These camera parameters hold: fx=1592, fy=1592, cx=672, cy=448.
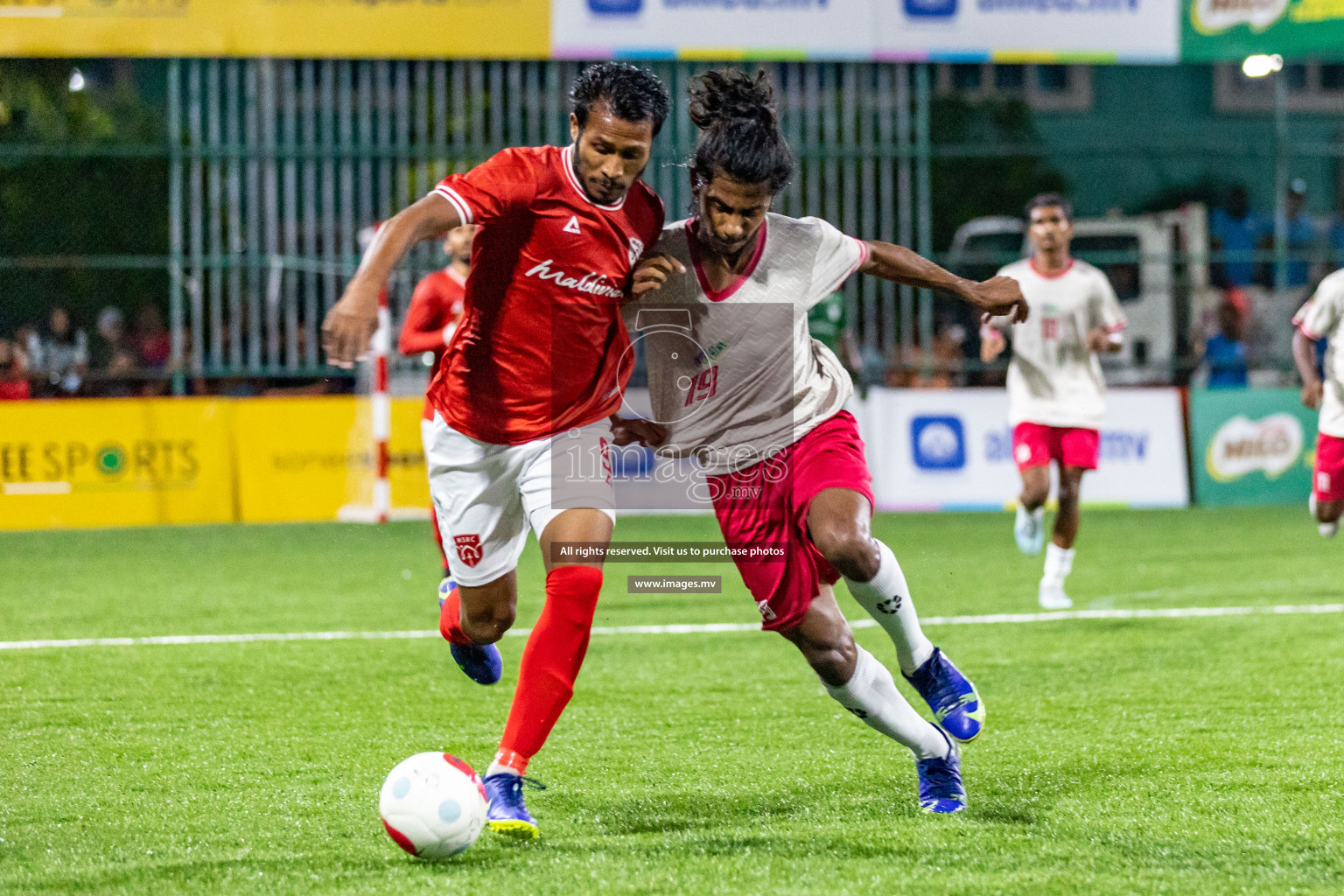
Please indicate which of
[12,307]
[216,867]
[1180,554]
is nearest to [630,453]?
[1180,554]

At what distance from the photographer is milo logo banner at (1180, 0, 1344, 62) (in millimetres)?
14914

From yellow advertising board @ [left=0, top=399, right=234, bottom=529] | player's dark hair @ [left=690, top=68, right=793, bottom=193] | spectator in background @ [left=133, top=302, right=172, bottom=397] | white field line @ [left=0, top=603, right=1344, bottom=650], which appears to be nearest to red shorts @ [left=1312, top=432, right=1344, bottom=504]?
white field line @ [left=0, top=603, right=1344, bottom=650]

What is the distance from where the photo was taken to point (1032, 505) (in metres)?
9.23

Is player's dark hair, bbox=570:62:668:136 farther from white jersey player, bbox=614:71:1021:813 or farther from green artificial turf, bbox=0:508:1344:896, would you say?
green artificial turf, bbox=0:508:1344:896

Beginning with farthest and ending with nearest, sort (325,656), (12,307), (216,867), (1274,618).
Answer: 1. (12,307)
2. (1274,618)
3. (325,656)
4. (216,867)

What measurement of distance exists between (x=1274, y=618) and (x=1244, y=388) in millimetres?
7141

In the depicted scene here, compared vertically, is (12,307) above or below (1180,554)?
above

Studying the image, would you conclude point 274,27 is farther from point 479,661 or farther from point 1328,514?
point 479,661

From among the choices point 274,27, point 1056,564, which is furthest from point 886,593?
point 274,27

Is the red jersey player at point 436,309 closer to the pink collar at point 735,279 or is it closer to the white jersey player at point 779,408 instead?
the white jersey player at point 779,408

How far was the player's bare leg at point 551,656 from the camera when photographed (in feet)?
13.9

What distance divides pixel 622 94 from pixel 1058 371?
5526 millimetres

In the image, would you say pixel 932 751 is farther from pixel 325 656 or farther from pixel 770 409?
pixel 325 656

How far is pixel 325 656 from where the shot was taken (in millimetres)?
7293
